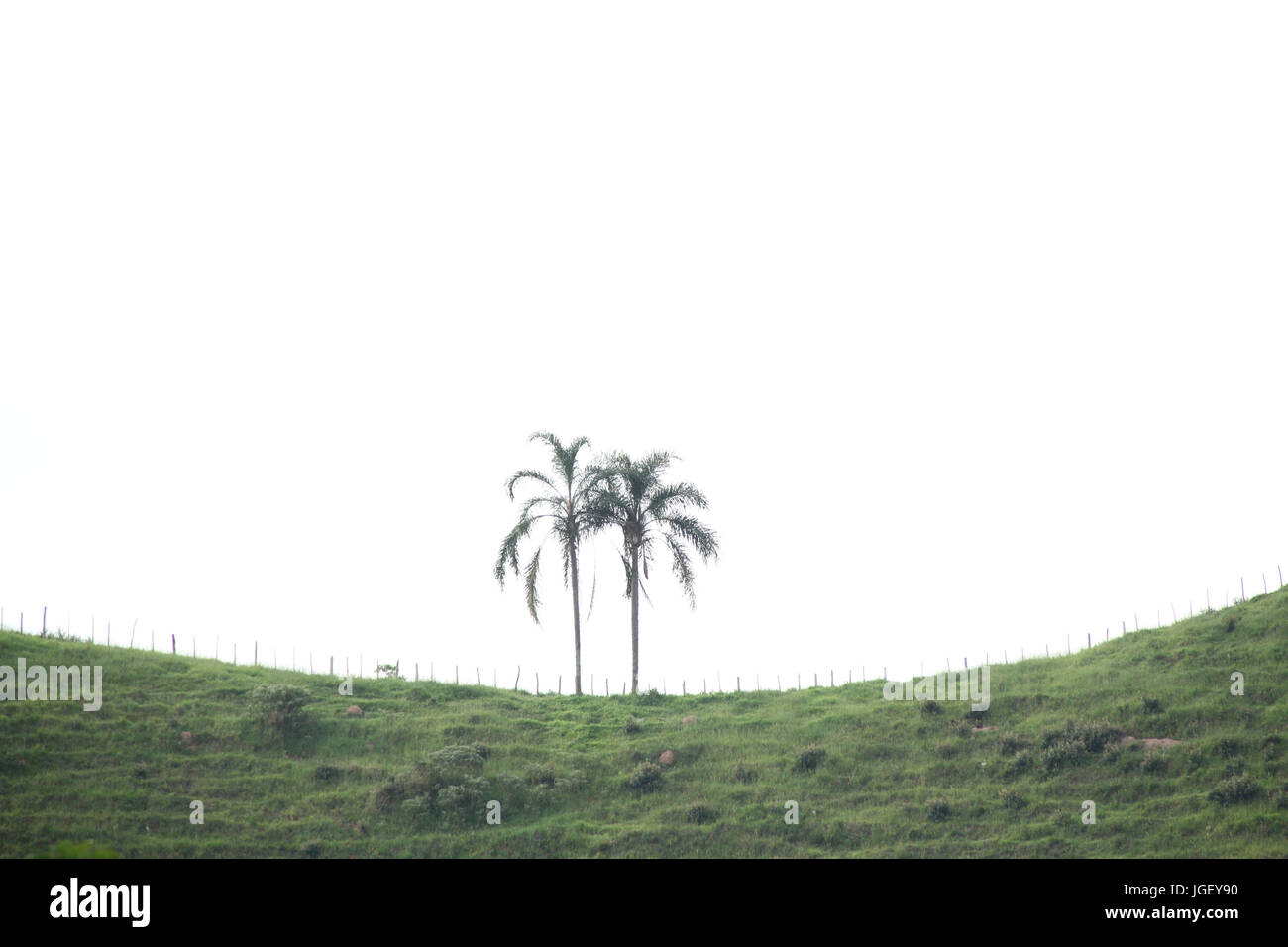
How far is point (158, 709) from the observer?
45594 mm

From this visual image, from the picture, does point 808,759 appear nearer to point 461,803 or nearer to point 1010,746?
point 1010,746

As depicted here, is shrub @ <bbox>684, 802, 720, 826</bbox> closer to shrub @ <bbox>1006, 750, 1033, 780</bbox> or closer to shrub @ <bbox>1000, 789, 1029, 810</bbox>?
shrub @ <bbox>1000, 789, 1029, 810</bbox>

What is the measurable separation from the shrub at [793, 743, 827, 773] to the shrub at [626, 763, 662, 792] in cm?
519

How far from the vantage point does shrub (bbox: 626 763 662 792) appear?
41.4 metres

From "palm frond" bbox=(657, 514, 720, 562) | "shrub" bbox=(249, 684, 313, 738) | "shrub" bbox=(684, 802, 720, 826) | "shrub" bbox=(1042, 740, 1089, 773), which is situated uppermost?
"palm frond" bbox=(657, 514, 720, 562)

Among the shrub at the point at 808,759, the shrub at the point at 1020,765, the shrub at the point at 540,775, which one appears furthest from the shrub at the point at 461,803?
the shrub at the point at 1020,765

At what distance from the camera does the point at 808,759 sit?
42219 millimetres

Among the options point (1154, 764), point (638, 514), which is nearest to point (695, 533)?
point (638, 514)

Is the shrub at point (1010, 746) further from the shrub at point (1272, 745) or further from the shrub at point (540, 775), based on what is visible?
the shrub at point (540, 775)

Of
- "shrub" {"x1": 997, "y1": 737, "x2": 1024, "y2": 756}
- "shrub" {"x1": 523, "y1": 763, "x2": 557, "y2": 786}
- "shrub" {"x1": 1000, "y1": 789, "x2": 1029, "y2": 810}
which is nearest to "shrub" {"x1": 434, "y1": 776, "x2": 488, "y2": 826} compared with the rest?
"shrub" {"x1": 523, "y1": 763, "x2": 557, "y2": 786}
